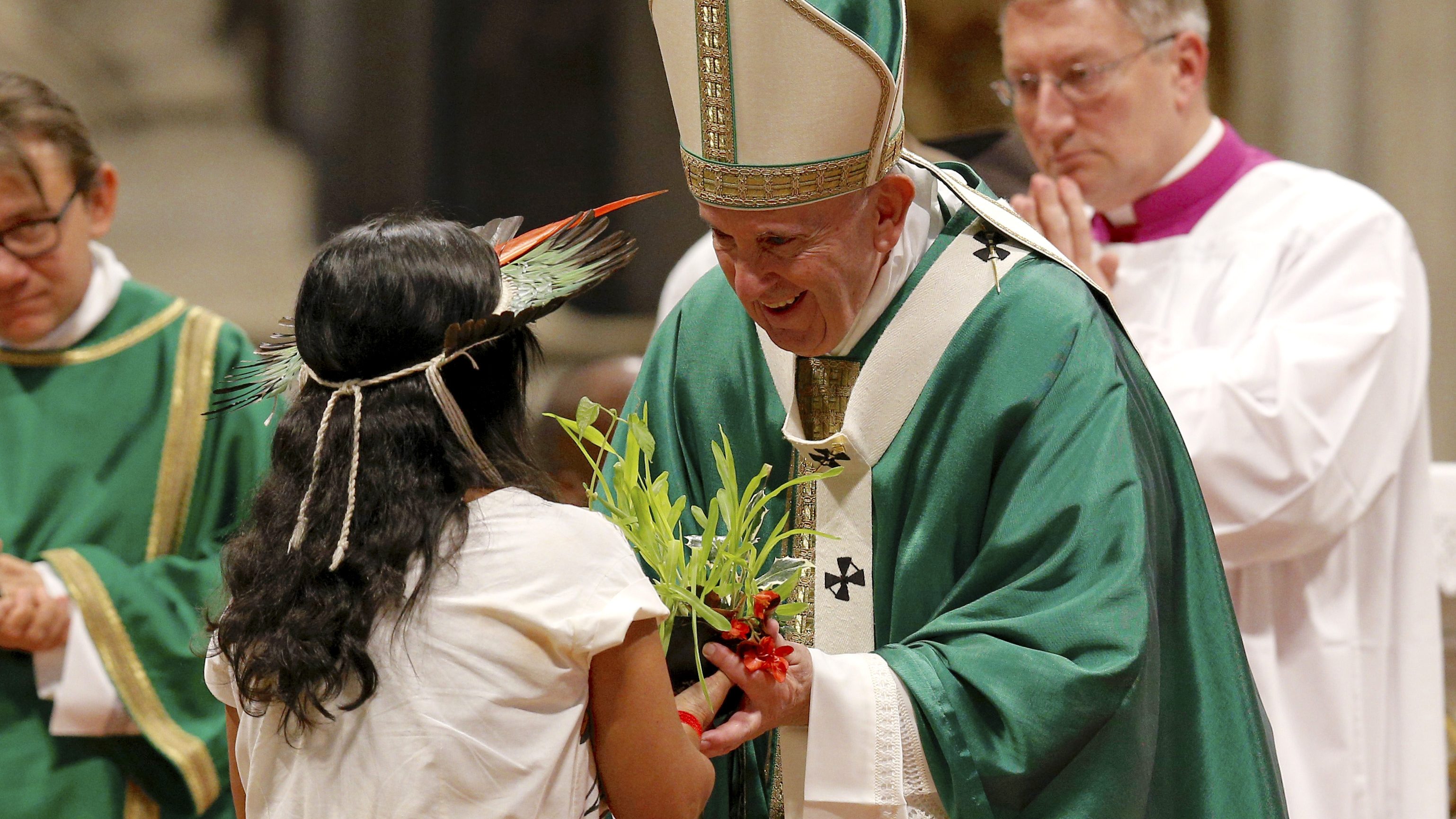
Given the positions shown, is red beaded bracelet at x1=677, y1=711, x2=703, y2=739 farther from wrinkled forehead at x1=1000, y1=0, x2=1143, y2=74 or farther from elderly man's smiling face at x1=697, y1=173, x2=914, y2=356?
wrinkled forehead at x1=1000, y1=0, x2=1143, y2=74

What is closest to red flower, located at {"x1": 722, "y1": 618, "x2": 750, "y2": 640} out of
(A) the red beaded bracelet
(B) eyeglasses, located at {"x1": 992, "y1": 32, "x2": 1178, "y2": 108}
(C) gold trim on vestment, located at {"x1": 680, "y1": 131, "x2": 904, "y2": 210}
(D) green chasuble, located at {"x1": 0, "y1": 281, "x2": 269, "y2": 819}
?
(A) the red beaded bracelet

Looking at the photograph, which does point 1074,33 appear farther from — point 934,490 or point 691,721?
point 691,721

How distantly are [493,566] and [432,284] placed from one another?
14.2 inches

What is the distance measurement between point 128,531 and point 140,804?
589 mm

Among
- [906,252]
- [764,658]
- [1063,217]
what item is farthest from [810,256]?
[1063,217]

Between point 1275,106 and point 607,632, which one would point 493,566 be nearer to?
point 607,632

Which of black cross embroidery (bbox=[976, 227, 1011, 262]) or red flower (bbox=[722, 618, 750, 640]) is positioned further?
black cross embroidery (bbox=[976, 227, 1011, 262])

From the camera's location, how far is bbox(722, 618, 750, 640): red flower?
2.22 metres

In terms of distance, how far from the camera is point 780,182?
242 centimetres

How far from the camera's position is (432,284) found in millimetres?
1964

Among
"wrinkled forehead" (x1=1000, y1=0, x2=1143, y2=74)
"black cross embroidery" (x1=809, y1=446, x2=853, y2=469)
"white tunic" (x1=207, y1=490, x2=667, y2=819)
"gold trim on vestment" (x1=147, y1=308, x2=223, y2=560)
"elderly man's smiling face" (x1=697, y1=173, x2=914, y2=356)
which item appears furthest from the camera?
"wrinkled forehead" (x1=1000, y1=0, x2=1143, y2=74)

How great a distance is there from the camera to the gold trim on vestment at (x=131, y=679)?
3346 mm

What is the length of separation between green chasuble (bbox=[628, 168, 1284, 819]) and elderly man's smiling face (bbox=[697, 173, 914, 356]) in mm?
110

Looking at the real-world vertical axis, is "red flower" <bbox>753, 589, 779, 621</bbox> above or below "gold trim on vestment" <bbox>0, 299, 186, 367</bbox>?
below
